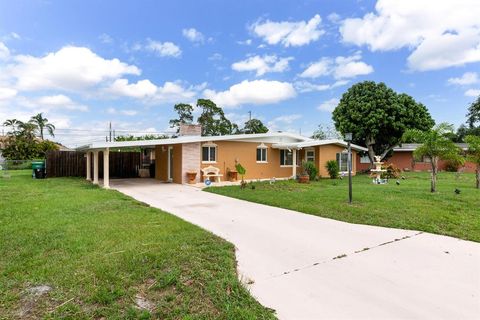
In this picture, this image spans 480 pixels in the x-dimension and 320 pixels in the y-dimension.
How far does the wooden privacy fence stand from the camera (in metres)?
18.7

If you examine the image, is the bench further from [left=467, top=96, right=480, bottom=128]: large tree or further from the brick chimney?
[left=467, top=96, right=480, bottom=128]: large tree

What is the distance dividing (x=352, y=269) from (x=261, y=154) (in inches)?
564

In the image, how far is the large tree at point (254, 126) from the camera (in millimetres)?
43500

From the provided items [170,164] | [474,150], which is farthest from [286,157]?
[474,150]

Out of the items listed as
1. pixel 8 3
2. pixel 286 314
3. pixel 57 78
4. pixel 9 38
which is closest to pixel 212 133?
pixel 57 78

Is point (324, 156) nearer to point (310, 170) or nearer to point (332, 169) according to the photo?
point (332, 169)

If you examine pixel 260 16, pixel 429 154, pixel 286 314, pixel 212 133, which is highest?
pixel 260 16

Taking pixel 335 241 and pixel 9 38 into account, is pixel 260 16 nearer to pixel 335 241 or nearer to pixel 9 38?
pixel 9 38

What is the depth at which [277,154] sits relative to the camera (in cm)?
1891

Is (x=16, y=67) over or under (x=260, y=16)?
under

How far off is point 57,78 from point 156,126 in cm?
2103

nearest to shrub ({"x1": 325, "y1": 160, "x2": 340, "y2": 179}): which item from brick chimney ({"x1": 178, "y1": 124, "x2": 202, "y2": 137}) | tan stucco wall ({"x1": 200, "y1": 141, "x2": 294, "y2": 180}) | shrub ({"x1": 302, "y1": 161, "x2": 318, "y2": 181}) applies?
shrub ({"x1": 302, "y1": 161, "x2": 318, "y2": 181})

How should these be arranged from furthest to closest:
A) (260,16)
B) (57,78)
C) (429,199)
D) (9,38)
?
(57,78) → (260,16) → (9,38) → (429,199)

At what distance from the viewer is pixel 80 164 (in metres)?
19.7
